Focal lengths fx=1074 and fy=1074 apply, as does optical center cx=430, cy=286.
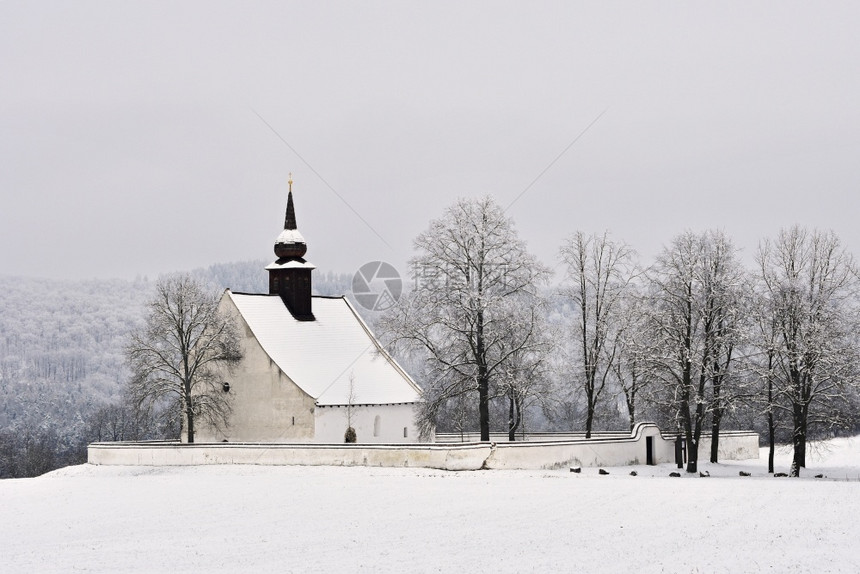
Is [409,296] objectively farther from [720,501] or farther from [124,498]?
[720,501]

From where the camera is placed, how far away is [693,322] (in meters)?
45.4

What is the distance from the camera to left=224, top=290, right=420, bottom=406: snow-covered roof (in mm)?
51938

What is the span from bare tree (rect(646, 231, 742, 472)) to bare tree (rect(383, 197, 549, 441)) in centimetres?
515

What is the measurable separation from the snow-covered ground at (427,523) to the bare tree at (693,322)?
4.29 m

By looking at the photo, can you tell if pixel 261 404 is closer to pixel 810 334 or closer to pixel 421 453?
pixel 421 453

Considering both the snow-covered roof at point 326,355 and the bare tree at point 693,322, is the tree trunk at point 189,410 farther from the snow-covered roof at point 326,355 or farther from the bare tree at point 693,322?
the bare tree at point 693,322

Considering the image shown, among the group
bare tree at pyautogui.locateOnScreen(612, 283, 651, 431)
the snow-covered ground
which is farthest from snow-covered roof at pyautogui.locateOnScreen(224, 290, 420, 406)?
bare tree at pyautogui.locateOnScreen(612, 283, 651, 431)

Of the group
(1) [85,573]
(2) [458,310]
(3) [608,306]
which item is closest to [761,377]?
(3) [608,306]

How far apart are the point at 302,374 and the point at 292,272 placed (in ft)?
26.6

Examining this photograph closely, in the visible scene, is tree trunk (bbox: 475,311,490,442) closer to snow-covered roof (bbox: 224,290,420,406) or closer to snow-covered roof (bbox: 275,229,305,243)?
snow-covered roof (bbox: 224,290,420,406)

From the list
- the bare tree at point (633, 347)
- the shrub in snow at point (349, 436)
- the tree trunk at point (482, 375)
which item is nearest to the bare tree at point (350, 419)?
the shrub in snow at point (349, 436)

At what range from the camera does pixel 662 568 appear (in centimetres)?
2278

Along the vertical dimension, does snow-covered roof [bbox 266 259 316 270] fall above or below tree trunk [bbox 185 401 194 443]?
above

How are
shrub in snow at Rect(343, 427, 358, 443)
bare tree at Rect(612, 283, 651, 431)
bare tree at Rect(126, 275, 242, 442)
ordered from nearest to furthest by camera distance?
bare tree at Rect(612, 283, 651, 431), shrub in snow at Rect(343, 427, 358, 443), bare tree at Rect(126, 275, 242, 442)
